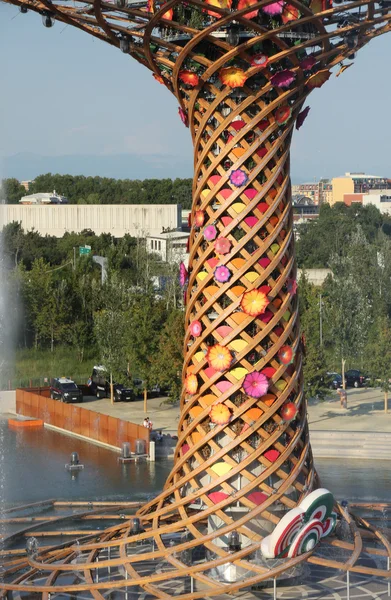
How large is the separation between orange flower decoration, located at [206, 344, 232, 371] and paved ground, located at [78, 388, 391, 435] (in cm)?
2128

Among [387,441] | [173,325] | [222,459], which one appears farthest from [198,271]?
[173,325]

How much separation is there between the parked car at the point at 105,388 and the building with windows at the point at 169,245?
88.9ft

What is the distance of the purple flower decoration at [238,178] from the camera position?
2045 centimetres

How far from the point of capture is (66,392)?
1937 inches

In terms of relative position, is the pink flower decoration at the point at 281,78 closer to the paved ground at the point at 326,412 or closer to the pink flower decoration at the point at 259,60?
the pink flower decoration at the point at 259,60

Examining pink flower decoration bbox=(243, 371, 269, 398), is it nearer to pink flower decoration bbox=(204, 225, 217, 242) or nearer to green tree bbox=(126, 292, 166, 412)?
pink flower decoration bbox=(204, 225, 217, 242)

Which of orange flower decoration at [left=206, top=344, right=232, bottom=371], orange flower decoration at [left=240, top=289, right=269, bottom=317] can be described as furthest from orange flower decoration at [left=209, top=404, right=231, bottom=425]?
orange flower decoration at [left=240, top=289, right=269, bottom=317]

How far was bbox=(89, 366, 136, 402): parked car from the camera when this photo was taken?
49.7 metres

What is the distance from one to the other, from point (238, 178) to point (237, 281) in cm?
166

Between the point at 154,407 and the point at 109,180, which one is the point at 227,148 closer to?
the point at 154,407

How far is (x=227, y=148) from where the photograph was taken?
2055 cm

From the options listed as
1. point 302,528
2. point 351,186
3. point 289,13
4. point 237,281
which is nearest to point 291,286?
point 237,281

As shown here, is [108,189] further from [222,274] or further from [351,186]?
[222,274]

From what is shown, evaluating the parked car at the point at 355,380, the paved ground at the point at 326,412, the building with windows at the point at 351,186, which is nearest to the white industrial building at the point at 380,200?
the building with windows at the point at 351,186
